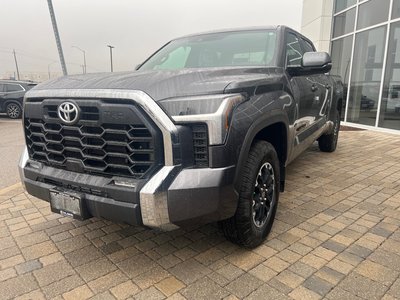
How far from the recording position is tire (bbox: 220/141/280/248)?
7.95 feet

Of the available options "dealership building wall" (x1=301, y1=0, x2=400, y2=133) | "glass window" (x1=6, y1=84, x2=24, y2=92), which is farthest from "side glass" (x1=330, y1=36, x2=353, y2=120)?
"glass window" (x1=6, y1=84, x2=24, y2=92)

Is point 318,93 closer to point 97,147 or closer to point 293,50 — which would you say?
point 293,50

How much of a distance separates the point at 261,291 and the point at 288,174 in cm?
291

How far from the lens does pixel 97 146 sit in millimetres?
2232

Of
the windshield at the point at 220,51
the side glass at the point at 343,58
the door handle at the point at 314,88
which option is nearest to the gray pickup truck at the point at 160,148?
the windshield at the point at 220,51

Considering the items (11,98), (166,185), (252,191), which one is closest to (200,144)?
(166,185)

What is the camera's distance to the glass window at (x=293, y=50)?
3.46 m

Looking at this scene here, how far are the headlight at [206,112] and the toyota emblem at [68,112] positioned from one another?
623 millimetres

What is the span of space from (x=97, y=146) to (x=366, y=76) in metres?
9.69

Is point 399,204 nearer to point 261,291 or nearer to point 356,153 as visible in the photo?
point 261,291

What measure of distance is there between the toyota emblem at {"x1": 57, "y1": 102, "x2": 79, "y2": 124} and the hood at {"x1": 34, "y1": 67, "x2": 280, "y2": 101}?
147 mm

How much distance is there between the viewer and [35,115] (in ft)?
8.25

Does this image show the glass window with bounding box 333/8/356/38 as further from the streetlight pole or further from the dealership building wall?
the streetlight pole

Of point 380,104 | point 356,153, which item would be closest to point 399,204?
point 356,153
